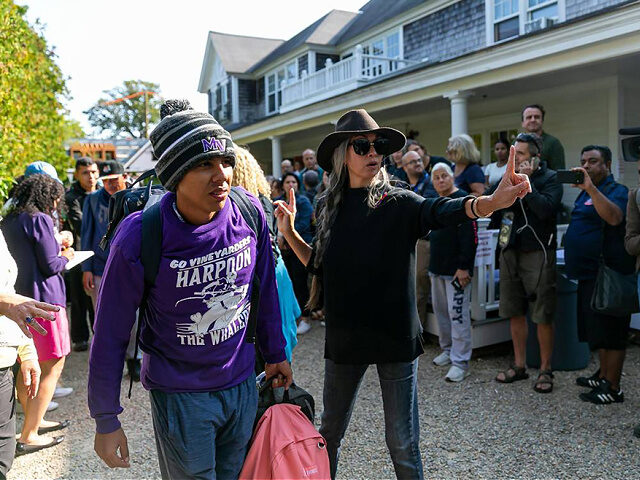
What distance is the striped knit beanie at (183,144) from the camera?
5.93 feet

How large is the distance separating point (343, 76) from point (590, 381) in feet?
42.5

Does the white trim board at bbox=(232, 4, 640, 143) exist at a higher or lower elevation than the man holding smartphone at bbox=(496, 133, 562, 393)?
higher

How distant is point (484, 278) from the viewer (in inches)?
218

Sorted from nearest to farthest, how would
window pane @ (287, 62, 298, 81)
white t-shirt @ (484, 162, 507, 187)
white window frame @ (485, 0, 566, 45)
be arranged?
white t-shirt @ (484, 162, 507, 187), white window frame @ (485, 0, 566, 45), window pane @ (287, 62, 298, 81)

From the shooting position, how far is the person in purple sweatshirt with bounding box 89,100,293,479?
71.0 inches

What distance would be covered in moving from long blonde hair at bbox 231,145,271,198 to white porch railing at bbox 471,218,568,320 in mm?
2879

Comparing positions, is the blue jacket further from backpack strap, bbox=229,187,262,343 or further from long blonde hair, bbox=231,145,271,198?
backpack strap, bbox=229,187,262,343

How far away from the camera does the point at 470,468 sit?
3.33 metres

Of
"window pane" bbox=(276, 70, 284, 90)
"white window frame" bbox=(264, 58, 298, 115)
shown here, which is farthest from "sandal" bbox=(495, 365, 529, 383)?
"window pane" bbox=(276, 70, 284, 90)

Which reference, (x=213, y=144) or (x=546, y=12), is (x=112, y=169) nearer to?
(x=213, y=144)

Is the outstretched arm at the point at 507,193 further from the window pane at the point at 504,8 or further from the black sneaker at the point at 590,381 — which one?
Result: the window pane at the point at 504,8

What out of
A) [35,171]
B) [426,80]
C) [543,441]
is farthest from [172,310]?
[426,80]

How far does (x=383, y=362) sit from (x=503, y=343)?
11.7ft

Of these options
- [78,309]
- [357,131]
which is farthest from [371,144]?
[78,309]
